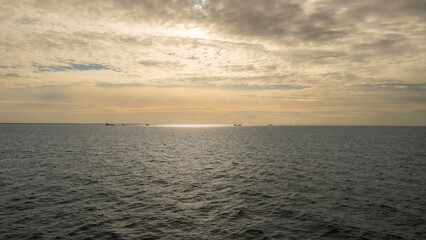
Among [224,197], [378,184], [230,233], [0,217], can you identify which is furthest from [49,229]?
[378,184]

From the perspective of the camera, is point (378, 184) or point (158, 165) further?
point (158, 165)

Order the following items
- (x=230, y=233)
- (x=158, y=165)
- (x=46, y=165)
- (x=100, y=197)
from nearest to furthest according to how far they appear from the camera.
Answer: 1. (x=230, y=233)
2. (x=100, y=197)
3. (x=46, y=165)
4. (x=158, y=165)

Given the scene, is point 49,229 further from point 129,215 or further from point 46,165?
point 46,165

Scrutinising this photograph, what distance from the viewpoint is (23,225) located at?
23188mm

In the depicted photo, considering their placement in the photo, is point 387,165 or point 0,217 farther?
point 387,165

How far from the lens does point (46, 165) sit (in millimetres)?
54594

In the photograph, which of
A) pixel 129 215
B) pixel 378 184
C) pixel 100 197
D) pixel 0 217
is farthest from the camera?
pixel 378 184

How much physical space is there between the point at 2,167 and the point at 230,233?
52224mm

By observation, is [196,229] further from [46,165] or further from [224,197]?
[46,165]

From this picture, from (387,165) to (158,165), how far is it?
51053mm

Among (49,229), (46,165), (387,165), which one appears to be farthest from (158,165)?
(387,165)

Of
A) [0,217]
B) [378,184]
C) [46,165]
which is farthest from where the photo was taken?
[46,165]

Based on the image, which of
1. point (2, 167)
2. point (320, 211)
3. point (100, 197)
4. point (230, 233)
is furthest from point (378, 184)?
point (2, 167)

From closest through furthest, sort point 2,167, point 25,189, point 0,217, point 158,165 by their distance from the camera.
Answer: point 0,217
point 25,189
point 2,167
point 158,165
